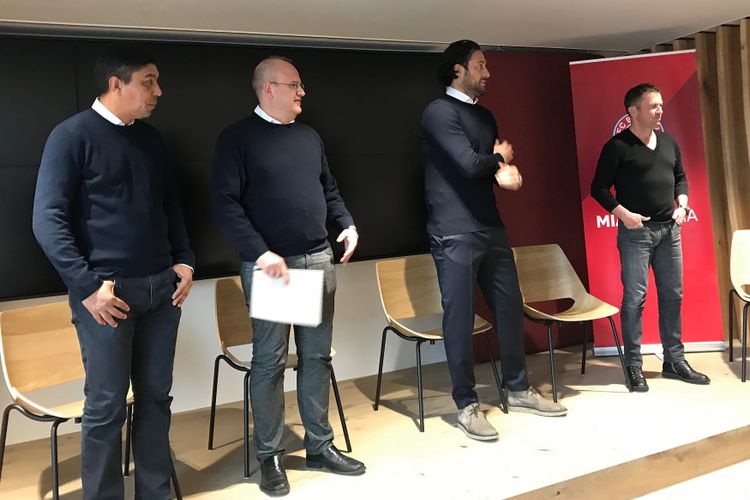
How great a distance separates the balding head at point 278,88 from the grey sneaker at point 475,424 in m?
1.58

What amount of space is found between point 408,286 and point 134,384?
171 centimetres

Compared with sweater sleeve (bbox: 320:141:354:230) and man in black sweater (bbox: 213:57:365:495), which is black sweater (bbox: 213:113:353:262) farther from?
sweater sleeve (bbox: 320:141:354:230)

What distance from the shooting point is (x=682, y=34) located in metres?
4.46

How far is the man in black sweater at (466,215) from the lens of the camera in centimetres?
305

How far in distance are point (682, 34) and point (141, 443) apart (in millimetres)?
4172

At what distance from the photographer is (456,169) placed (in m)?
3.13

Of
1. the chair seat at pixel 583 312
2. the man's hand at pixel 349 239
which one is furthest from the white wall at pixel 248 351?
the man's hand at pixel 349 239

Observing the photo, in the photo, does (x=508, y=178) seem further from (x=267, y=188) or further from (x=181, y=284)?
(x=181, y=284)

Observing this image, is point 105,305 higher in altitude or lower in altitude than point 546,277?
higher

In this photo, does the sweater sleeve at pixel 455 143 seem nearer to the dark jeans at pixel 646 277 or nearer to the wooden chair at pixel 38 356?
the dark jeans at pixel 646 277

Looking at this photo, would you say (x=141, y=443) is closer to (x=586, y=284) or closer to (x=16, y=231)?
(x=16, y=231)

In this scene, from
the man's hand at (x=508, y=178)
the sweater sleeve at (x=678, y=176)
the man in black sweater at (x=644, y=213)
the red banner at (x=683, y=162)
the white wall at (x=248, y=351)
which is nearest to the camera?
the man's hand at (x=508, y=178)

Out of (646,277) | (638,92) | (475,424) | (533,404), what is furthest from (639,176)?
(475,424)

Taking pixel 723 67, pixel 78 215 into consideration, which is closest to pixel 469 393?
pixel 78 215
